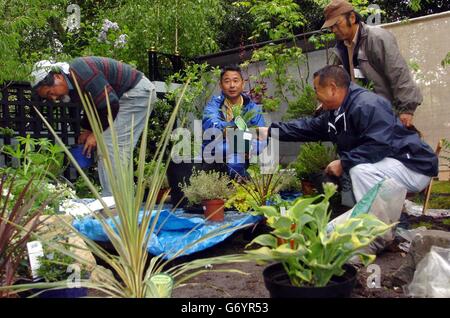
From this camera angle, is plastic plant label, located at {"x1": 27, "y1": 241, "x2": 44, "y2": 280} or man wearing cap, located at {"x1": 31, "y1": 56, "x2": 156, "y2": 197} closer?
plastic plant label, located at {"x1": 27, "y1": 241, "x2": 44, "y2": 280}

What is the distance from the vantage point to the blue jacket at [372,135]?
2.99 m

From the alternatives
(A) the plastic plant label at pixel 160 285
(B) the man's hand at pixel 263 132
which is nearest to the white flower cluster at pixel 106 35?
(B) the man's hand at pixel 263 132

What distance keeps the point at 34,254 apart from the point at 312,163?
2520 millimetres

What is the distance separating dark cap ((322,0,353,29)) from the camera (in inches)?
145

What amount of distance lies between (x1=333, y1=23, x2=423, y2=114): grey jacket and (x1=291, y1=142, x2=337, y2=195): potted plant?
647 millimetres

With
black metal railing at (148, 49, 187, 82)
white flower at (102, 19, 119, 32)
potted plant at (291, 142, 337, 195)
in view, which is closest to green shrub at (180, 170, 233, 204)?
potted plant at (291, 142, 337, 195)

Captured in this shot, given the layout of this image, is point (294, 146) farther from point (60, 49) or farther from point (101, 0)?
point (101, 0)

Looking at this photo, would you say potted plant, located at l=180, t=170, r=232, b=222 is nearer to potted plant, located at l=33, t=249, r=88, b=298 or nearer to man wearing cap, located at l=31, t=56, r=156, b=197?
man wearing cap, located at l=31, t=56, r=156, b=197

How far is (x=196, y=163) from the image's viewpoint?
419 cm

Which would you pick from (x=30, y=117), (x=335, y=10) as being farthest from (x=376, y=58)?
(x=30, y=117)

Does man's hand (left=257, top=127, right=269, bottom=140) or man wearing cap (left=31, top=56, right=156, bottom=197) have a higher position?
man wearing cap (left=31, top=56, right=156, bottom=197)

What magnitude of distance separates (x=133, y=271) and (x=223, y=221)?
1.67m

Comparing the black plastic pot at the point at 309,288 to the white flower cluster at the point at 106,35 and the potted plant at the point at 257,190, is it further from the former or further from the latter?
the white flower cluster at the point at 106,35

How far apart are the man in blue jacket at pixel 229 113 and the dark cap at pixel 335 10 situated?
1022 millimetres
